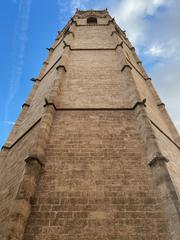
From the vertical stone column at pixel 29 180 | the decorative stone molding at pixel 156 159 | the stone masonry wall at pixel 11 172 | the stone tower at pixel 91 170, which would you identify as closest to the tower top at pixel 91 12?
the stone tower at pixel 91 170

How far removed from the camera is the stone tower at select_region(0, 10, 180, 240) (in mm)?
4867

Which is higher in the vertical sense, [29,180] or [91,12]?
[91,12]

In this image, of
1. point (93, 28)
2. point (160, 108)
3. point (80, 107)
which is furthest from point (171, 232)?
point (93, 28)

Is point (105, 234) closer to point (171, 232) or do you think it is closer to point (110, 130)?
point (171, 232)

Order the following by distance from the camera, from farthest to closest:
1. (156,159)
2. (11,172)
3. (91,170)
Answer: (11,172) < (91,170) < (156,159)

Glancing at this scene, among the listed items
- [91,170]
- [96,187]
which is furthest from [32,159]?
[96,187]

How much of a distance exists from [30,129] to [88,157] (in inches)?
112

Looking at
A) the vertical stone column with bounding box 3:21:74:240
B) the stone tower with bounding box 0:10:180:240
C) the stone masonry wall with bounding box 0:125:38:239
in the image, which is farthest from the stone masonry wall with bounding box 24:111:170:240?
the stone masonry wall with bounding box 0:125:38:239

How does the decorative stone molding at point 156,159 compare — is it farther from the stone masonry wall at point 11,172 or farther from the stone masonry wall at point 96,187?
the stone masonry wall at point 11,172

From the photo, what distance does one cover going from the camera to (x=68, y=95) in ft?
29.5

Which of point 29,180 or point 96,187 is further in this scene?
point 96,187

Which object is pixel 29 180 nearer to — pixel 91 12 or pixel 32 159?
pixel 32 159

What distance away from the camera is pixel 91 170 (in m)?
6.06

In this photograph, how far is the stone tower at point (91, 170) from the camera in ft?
16.0
